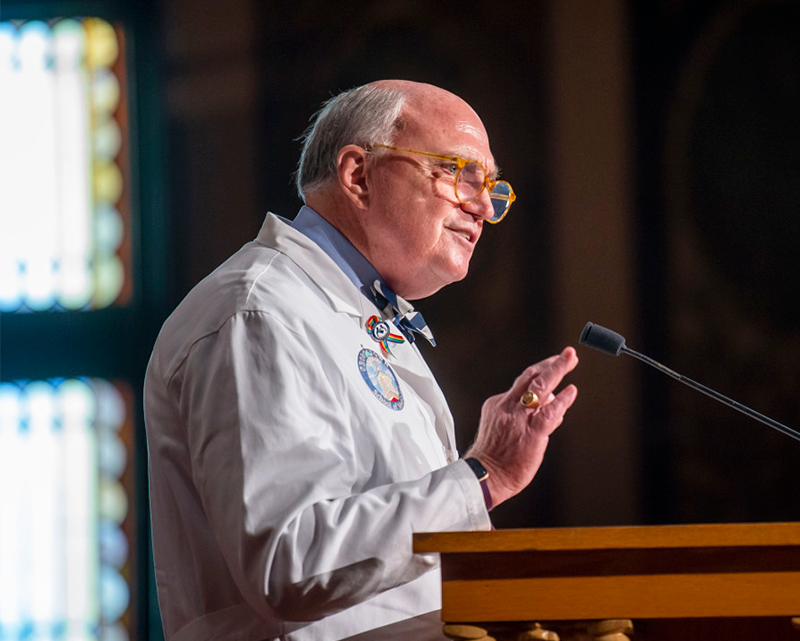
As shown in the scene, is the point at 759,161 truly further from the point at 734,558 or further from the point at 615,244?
the point at 734,558

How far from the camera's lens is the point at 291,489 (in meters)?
1.27

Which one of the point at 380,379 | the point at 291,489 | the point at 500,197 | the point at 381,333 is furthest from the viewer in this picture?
the point at 500,197

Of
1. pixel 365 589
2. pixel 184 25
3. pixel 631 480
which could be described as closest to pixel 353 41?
pixel 184 25

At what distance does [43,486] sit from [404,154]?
6.29 ft

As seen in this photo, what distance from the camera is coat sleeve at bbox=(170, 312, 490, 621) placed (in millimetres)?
1231

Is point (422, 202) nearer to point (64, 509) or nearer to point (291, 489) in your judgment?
point (291, 489)

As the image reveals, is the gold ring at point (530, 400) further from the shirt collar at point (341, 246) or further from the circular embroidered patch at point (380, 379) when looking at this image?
the shirt collar at point (341, 246)

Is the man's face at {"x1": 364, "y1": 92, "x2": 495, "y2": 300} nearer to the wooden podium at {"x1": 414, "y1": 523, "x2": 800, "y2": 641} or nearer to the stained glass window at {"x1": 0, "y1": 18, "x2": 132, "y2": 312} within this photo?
the wooden podium at {"x1": 414, "y1": 523, "x2": 800, "y2": 641}

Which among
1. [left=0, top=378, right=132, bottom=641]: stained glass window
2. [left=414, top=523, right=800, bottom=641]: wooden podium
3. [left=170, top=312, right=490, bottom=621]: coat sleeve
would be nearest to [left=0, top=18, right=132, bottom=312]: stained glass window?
[left=0, top=378, right=132, bottom=641]: stained glass window

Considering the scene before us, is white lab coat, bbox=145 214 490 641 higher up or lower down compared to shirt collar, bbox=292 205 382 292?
lower down

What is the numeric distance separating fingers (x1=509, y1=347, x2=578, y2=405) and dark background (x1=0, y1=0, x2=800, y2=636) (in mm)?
1722

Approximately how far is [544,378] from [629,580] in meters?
0.51

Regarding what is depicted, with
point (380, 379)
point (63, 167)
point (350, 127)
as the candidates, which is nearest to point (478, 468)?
point (380, 379)

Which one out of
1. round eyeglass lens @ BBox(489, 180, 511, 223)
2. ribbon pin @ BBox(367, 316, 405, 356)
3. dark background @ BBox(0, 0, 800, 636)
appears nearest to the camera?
ribbon pin @ BBox(367, 316, 405, 356)
